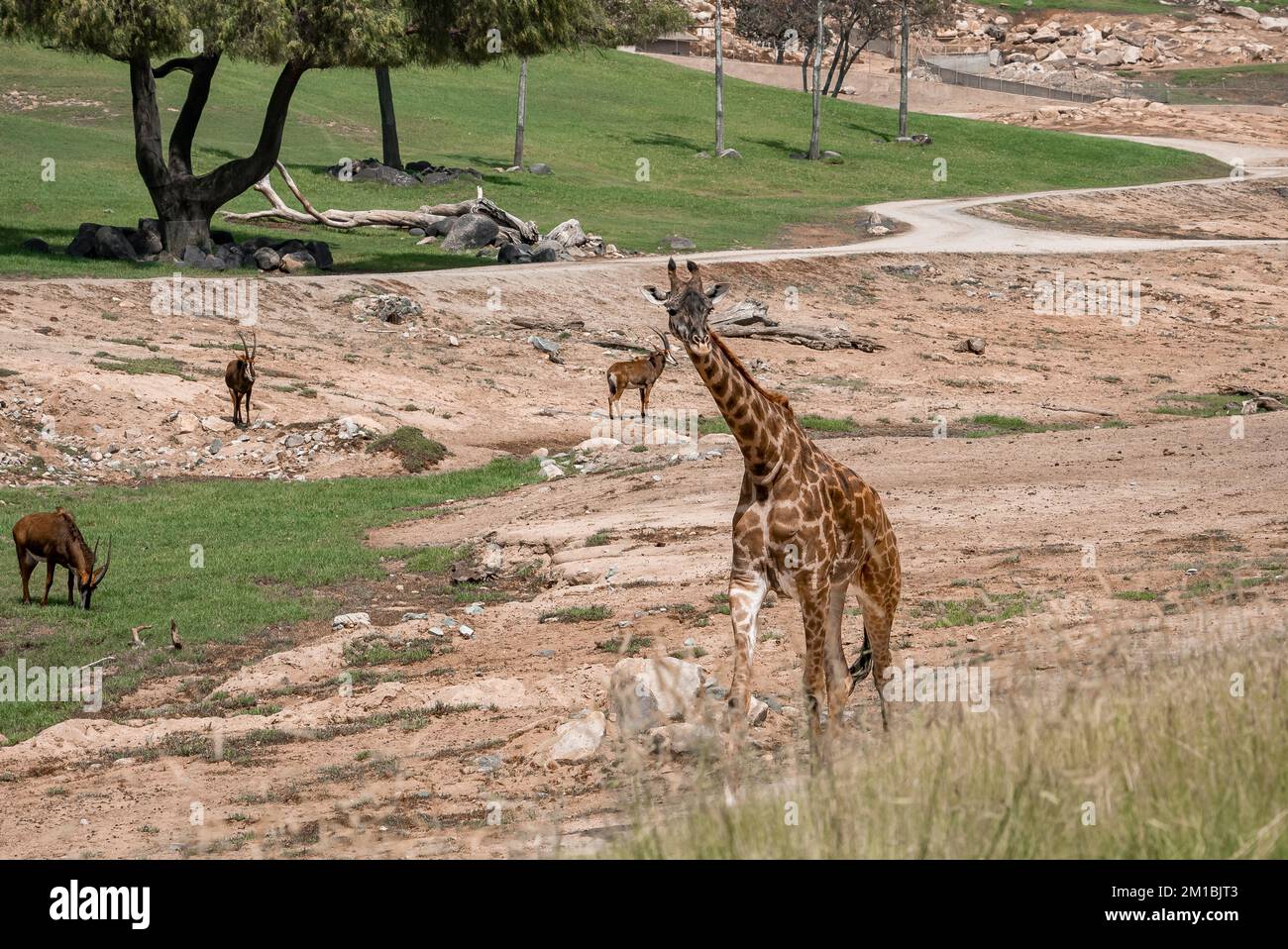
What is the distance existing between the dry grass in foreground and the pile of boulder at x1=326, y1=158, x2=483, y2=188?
51280 millimetres

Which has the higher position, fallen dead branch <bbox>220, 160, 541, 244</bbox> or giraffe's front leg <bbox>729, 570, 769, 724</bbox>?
fallen dead branch <bbox>220, 160, 541, 244</bbox>

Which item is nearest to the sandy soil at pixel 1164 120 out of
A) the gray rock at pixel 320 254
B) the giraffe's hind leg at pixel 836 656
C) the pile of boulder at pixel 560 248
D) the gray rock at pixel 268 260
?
the pile of boulder at pixel 560 248

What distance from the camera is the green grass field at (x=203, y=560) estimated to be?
16.6 m

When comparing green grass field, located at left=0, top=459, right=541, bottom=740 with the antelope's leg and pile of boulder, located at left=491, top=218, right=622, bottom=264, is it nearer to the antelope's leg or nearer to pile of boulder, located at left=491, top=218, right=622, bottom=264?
the antelope's leg

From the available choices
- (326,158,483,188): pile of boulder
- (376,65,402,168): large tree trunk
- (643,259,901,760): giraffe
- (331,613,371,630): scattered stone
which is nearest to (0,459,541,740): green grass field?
(331,613,371,630): scattered stone

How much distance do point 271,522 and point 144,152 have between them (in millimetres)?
19990

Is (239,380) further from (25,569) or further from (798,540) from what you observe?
(798,540)

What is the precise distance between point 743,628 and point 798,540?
0.68 meters

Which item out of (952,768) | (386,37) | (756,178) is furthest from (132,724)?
(756,178)

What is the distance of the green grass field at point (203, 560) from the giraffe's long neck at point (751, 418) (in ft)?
24.8

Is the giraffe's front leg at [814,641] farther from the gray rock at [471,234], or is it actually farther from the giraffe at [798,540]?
the gray rock at [471,234]

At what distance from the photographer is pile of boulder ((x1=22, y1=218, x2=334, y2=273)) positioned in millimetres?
39688

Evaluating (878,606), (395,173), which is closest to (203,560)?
(878,606)
